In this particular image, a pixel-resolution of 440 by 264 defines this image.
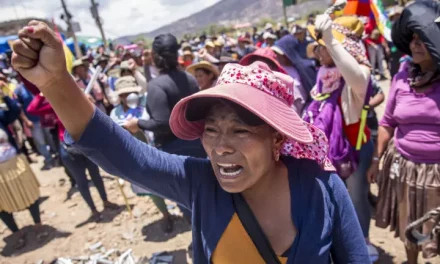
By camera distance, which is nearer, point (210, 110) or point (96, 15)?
point (210, 110)

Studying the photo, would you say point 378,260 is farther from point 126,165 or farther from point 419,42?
point 126,165

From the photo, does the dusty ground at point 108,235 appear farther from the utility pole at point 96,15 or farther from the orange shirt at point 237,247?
the utility pole at point 96,15

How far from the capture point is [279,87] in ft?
4.14

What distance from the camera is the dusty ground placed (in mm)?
3715

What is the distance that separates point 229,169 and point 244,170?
5cm

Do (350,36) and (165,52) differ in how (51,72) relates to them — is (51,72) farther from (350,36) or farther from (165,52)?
(165,52)

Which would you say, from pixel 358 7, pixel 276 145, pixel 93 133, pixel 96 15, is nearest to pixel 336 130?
pixel 276 145

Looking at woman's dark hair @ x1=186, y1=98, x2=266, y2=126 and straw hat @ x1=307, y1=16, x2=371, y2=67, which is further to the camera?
straw hat @ x1=307, y1=16, x2=371, y2=67

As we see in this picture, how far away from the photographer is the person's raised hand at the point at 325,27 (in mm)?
2162

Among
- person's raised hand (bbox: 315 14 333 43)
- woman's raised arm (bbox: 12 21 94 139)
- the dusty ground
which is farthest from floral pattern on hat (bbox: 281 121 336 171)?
the dusty ground

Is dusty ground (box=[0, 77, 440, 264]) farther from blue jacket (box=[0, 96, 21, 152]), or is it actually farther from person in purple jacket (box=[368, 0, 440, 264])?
blue jacket (box=[0, 96, 21, 152])

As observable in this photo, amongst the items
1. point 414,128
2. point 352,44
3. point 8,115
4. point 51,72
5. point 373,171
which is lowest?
point 373,171

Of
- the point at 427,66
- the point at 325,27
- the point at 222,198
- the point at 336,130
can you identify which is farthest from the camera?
the point at 336,130

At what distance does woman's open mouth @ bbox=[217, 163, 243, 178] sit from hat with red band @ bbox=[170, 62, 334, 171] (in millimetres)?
205
